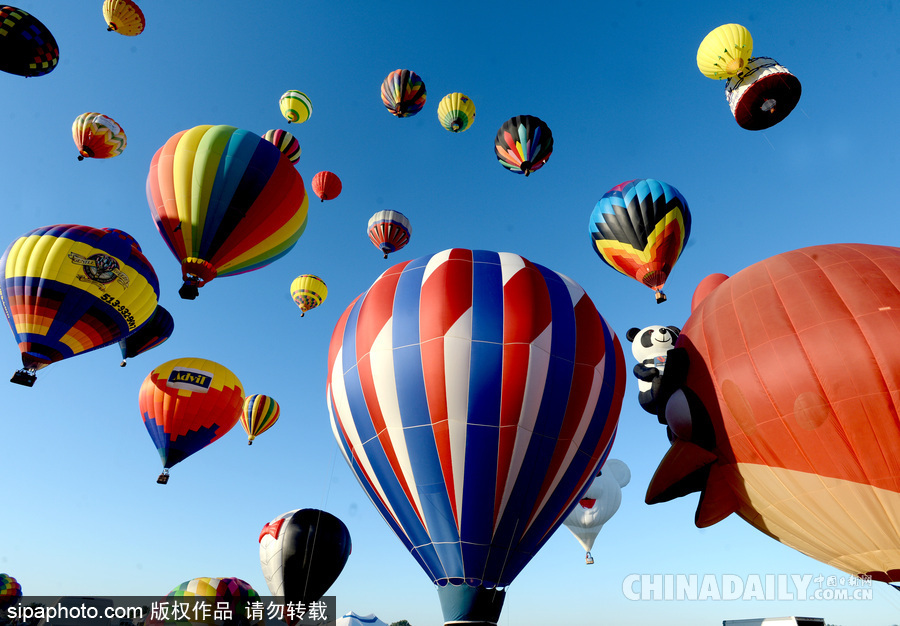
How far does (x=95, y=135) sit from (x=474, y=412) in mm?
16134

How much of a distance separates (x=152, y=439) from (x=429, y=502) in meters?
12.4

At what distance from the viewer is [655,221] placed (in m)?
14.2

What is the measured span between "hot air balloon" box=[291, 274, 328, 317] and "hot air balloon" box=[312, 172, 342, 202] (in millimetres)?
3374

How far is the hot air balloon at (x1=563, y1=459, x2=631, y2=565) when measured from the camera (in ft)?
65.8

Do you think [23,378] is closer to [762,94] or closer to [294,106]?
[294,106]

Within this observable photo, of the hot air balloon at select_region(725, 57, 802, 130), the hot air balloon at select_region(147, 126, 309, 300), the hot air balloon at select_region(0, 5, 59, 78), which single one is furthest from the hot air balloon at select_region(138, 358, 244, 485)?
the hot air balloon at select_region(725, 57, 802, 130)

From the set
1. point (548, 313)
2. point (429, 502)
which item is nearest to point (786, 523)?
point (548, 313)

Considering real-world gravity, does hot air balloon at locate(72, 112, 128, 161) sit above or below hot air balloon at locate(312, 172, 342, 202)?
below

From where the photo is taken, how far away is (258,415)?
67.5ft

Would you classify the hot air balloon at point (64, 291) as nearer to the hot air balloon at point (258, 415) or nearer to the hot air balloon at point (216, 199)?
the hot air balloon at point (216, 199)

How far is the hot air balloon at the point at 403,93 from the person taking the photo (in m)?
19.1

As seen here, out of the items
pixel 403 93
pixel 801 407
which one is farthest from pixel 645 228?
pixel 403 93

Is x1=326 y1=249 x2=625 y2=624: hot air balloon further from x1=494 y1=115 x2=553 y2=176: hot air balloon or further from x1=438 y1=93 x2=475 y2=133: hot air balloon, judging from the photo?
x1=438 y1=93 x2=475 y2=133: hot air balloon

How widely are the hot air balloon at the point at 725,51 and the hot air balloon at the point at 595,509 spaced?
13945 millimetres
